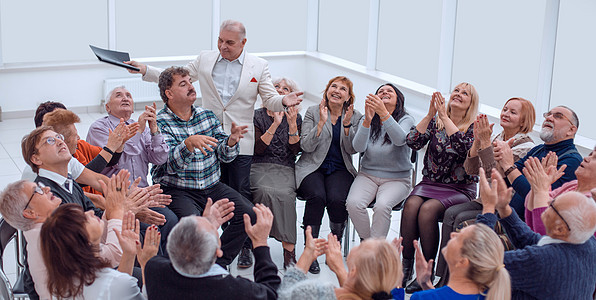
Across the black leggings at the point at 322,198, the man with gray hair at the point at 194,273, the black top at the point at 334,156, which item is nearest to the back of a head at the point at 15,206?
the man with gray hair at the point at 194,273

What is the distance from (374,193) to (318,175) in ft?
1.34

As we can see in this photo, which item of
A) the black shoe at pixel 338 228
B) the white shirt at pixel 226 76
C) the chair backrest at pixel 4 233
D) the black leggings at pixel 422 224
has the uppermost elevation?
the white shirt at pixel 226 76

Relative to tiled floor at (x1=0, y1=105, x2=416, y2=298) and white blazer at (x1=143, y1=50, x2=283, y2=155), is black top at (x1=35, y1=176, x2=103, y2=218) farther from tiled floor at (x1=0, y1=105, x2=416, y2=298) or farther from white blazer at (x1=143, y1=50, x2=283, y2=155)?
white blazer at (x1=143, y1=50, x2=283, y2=155)

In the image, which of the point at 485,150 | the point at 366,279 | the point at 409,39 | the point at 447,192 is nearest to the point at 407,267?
the point at 447,192

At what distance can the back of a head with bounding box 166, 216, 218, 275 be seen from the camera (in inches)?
101

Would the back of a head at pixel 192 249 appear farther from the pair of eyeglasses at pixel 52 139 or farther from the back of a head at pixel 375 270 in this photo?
the pair of eyeglasses at pixel 52 139

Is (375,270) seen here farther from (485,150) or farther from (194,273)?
(485,150)

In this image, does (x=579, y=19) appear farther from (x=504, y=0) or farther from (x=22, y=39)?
(x=22, y=39)

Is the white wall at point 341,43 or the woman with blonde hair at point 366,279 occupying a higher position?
the white wall at point 341,43

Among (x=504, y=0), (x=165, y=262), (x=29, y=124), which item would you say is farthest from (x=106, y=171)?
(x=504, y=0)

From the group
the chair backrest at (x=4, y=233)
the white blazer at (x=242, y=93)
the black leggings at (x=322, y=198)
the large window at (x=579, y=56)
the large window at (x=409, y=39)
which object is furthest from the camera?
the large window at (x=409, y=39)

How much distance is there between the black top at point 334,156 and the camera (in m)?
4.89

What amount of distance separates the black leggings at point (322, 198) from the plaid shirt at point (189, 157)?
59cm

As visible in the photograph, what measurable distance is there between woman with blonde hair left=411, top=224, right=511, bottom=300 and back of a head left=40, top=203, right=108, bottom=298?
1.30 metres
